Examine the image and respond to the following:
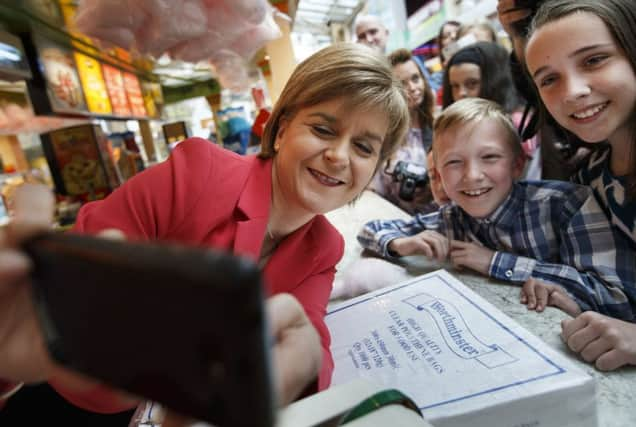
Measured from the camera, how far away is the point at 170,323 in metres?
0.14

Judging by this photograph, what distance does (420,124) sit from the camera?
1.99 m

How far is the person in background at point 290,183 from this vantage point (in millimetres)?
591

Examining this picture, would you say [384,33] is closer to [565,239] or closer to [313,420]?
[565,239]

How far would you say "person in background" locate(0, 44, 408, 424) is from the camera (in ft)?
1.94

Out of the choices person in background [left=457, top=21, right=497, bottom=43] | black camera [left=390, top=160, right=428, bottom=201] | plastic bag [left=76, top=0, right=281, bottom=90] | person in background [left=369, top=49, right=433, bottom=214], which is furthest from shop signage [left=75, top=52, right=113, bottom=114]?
person in background [left=457, top=21, right=497, bottom=43]

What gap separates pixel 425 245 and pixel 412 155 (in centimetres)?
103

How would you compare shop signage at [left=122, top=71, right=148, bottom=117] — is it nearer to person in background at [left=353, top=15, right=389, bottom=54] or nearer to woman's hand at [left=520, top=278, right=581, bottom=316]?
person in background at [left=353, top=15, right=389, bottom=54]

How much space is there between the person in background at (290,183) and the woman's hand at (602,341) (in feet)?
1.30

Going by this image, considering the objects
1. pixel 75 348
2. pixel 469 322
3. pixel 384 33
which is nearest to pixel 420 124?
pixel 384 33

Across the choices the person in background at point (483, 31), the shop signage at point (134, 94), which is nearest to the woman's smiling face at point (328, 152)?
the person in background at point (483, 31)

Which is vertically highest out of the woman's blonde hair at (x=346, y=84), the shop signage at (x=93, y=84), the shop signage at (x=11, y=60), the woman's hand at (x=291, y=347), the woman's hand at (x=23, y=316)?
the shop signage at (x=93, y=84)

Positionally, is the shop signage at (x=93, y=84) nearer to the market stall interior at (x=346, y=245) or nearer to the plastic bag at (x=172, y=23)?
the market stall interior at (x=346, y=245)

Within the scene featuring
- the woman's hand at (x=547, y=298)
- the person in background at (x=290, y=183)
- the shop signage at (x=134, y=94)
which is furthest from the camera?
the shop signage at (x=134, y=94)

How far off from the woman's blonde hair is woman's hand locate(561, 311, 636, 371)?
0.49 m
